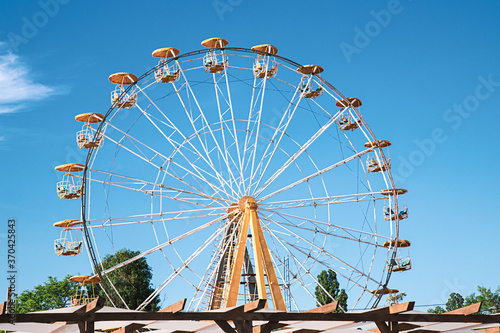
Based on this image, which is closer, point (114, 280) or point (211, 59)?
point (211, 59)

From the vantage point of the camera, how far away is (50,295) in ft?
180

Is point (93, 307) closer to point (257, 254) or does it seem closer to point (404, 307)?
point (404, 307)

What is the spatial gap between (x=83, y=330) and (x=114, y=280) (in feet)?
133

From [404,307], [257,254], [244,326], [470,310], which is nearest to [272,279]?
[257,254]

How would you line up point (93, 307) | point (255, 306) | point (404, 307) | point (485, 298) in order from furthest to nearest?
point (485, 298) < point (404, 307) < point (255, 306) < point (93, 307)

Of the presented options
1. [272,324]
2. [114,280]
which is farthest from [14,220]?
[114,280]

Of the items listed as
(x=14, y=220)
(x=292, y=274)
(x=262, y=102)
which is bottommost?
(x=14, y=220)

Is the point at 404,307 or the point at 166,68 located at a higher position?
the point at 166,68

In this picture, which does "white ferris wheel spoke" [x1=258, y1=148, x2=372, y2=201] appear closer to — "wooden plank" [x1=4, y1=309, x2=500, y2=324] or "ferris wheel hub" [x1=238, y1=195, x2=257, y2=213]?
"ferris wheel hub" [x1=238, y1=195, x2=257, y2=213]

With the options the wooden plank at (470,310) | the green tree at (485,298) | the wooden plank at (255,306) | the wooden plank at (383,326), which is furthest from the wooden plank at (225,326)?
the green tree at (485,298)

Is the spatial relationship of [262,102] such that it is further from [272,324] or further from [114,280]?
[114,280]

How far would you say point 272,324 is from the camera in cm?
1425

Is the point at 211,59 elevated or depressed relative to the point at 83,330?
elevated

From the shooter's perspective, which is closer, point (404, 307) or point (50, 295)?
point (404, 307)
